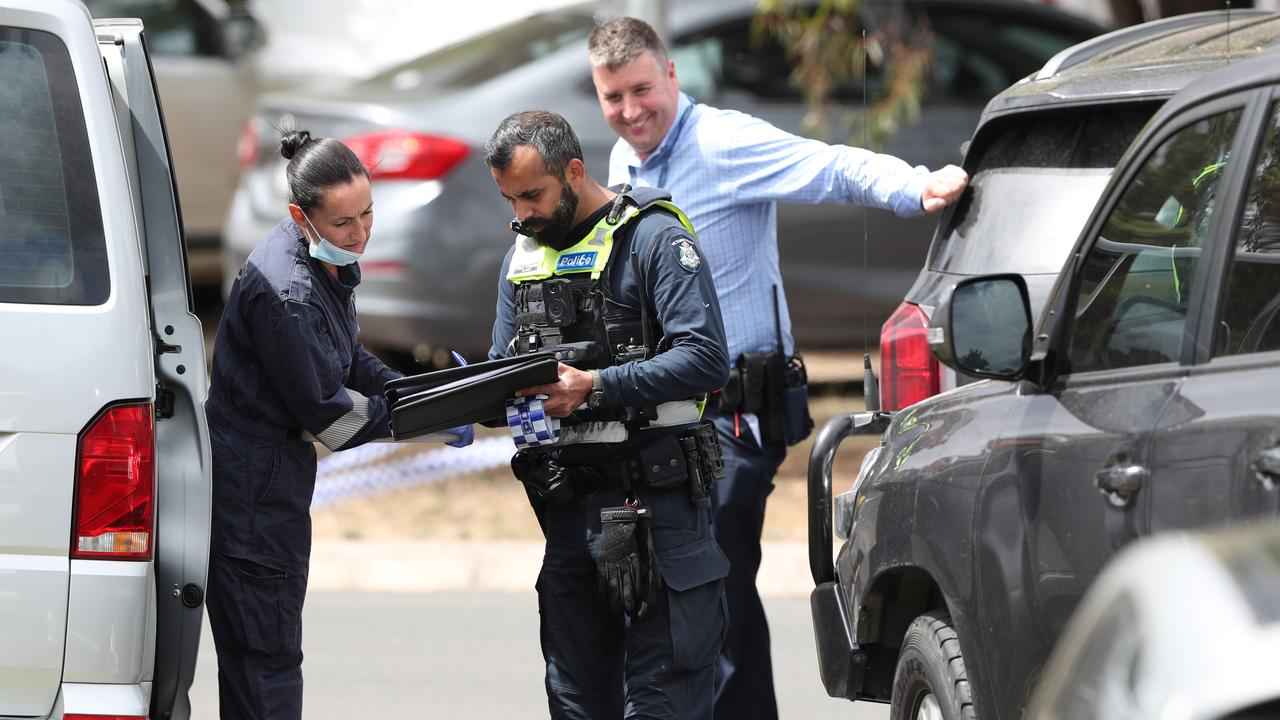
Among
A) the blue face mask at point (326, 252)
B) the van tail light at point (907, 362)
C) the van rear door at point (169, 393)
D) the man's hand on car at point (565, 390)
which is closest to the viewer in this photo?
the van rear door at point (169, 393)

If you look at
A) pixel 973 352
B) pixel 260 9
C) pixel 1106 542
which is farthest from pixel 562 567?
pixel 260 9

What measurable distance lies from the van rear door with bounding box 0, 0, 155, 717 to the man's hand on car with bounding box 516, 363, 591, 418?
824 millimetres

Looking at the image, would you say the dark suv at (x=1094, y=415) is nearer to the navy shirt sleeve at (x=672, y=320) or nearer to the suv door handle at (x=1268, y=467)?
the suv door handle at (x=1268, y=467)

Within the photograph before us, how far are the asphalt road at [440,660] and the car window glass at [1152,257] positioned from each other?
8.67 ft

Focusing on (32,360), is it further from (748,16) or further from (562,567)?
(748,16)

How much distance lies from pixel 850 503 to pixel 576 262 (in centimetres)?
91

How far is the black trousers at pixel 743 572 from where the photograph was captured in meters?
4.67

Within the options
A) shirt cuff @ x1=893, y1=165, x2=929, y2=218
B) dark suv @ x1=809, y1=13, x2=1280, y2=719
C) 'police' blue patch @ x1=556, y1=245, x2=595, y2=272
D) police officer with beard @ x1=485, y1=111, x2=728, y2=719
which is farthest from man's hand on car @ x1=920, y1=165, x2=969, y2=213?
'police' blue patch @ x1=556, y1=245, x2=595, y2=272

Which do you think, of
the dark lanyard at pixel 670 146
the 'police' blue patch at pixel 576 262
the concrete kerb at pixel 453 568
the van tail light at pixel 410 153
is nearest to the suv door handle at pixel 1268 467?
the 'police' blue patch at pixel 576 262

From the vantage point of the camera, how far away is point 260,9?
38.8ft

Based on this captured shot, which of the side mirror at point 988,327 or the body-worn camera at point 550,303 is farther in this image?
the body-worn camera at point 550,303

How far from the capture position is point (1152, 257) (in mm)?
3201

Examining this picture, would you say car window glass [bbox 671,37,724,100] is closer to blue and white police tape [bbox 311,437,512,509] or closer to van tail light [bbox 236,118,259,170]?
blue and white police tape [bbox 311,437,512,509]

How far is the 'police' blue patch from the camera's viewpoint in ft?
12.8
